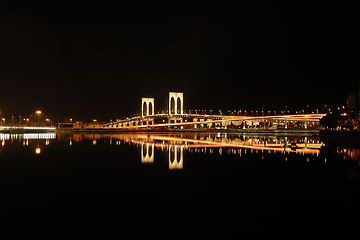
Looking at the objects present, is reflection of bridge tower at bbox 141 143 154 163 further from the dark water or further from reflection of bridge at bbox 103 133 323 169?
the dark water

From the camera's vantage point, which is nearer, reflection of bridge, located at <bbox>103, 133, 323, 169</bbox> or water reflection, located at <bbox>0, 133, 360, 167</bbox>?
reflection of bridge, located at <bbox>103, 133, 323, 169</bbox>

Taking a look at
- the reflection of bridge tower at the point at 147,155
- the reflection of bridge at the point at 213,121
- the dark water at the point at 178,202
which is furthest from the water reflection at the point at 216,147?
the reflection of bridge at the point at 213,121

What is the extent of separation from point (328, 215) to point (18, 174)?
6412 mm

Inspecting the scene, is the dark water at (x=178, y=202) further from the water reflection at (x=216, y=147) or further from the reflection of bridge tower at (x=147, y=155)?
the water reflection at (x=216, y=147)

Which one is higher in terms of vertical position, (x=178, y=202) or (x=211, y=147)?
(x=211, y=147)

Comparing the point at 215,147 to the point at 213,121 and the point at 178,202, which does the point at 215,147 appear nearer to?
the point at 178,202

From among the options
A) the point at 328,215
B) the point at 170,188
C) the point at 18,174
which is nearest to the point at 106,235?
the point at 170,188

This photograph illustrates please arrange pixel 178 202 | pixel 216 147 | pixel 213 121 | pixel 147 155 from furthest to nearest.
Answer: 1. pixel 213 121
2. pixel 216 147
3. pixel 147 155
4. pixel 178 202

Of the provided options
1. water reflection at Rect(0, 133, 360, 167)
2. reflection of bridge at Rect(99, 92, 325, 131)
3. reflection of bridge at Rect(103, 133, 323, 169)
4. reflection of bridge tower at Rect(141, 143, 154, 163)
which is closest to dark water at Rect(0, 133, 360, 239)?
reflection of bridge tower at Rect(141, 143, 154, 163)

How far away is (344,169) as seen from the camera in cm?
823

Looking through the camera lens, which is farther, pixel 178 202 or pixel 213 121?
pixel 213 121

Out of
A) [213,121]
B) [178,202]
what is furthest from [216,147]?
[213,121]

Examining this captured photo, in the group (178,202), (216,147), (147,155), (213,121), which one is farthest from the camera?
(213,121)

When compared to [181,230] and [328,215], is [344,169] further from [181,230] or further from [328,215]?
[181,230]
